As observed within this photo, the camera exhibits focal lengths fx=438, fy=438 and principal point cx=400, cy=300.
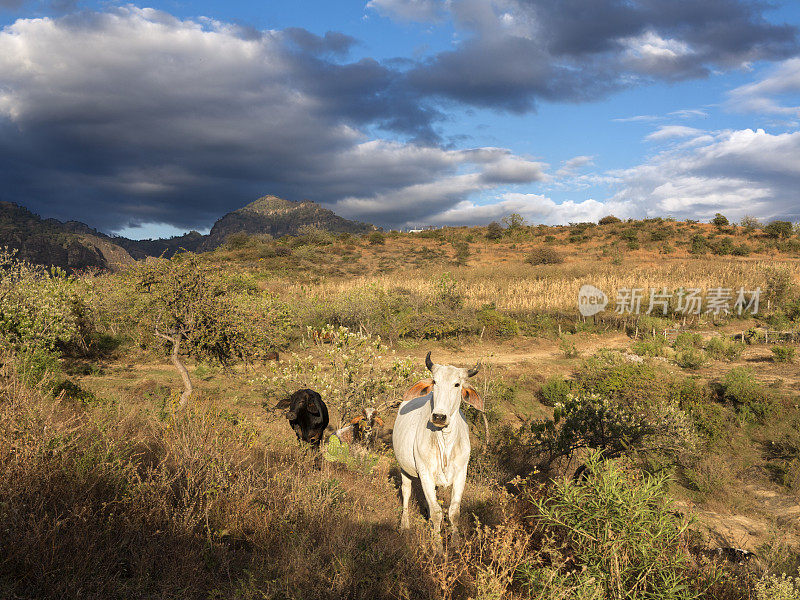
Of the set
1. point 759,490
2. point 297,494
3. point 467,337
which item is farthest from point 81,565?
point 467,337

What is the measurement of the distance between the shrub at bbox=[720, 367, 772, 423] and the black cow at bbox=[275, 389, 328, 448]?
12.3m

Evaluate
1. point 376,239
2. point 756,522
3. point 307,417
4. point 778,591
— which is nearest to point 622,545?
point 778,591

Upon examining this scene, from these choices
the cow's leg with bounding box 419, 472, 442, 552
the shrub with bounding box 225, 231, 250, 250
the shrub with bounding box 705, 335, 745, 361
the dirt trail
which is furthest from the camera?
the shrub with bounding box 225, 231, 250, 250

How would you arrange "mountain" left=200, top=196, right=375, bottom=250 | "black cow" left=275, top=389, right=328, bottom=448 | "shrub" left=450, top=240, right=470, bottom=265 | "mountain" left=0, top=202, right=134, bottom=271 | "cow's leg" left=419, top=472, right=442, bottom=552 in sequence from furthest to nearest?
"mountain" left=200, top=196, right=375, bottom=250, "shrub" left=450, top=240, right=470, bottom=265, "mountain" left=0, top=202, right=134, bottom=271, "black cow" left=275, top=389, right=328, bottom=448, "cow's leg" left=419, top=472, right=442, bottom=552

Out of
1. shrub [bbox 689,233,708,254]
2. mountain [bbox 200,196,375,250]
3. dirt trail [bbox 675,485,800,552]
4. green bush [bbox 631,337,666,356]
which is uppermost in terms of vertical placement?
mountain [bbox 200,196,375,250]

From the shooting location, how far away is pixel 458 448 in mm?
5277

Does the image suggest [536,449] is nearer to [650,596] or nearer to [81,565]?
[650,596]

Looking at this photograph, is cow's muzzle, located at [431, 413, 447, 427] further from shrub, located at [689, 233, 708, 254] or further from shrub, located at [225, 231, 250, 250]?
shrub, located at [225, 231, 250, 250]

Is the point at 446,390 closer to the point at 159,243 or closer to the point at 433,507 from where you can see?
the point at 433,507

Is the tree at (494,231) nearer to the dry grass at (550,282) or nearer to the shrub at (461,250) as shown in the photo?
the shrub at (461,250)

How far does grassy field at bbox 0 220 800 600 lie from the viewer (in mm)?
3723

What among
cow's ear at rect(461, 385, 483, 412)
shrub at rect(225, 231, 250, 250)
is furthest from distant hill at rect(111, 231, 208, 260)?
cow's ear at rect(461, 385, 483, 412)

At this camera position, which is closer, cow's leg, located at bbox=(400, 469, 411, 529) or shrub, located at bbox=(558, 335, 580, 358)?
cow's leg, located at bbox=(400, 469, 411, 529)

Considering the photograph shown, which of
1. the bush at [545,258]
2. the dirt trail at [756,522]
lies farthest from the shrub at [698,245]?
the dirt trail at [756,522]
